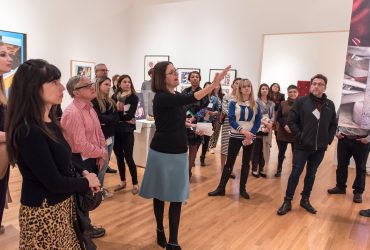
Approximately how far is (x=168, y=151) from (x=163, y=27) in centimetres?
634

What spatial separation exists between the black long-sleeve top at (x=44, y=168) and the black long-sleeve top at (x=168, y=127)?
3.53 ft

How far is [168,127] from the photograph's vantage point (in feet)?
8.53

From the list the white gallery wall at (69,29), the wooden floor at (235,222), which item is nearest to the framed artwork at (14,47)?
the white gallery wall at (69,29)

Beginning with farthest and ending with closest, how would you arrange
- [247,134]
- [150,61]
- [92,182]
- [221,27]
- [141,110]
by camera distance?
1. [150,61]
2. [221,27]
3. [141,110]
4. [247,134]
5. [92,182]

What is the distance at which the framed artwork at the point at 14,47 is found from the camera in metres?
5.86

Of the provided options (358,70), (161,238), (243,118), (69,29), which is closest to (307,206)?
(243,118)

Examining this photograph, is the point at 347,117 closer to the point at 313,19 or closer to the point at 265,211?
the point at 265,211

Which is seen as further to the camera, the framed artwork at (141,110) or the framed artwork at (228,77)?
the framed artwork at (228,77)

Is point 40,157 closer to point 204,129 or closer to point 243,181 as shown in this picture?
point 204,129

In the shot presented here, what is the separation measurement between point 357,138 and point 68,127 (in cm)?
376

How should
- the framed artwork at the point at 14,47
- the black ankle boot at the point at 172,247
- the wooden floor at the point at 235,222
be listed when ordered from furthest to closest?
the framed artwork at the point at 14,47
the wooden floor at the point at 235,222
the black ankle boot at the point at 172,247

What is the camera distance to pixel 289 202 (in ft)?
13.2

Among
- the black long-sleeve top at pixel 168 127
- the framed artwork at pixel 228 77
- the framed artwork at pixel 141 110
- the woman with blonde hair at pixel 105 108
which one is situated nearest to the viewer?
the black long-sleeve top at pixel 168 127

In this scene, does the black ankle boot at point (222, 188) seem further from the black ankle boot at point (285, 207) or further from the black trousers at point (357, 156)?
the black trousers at point (357, 156)
